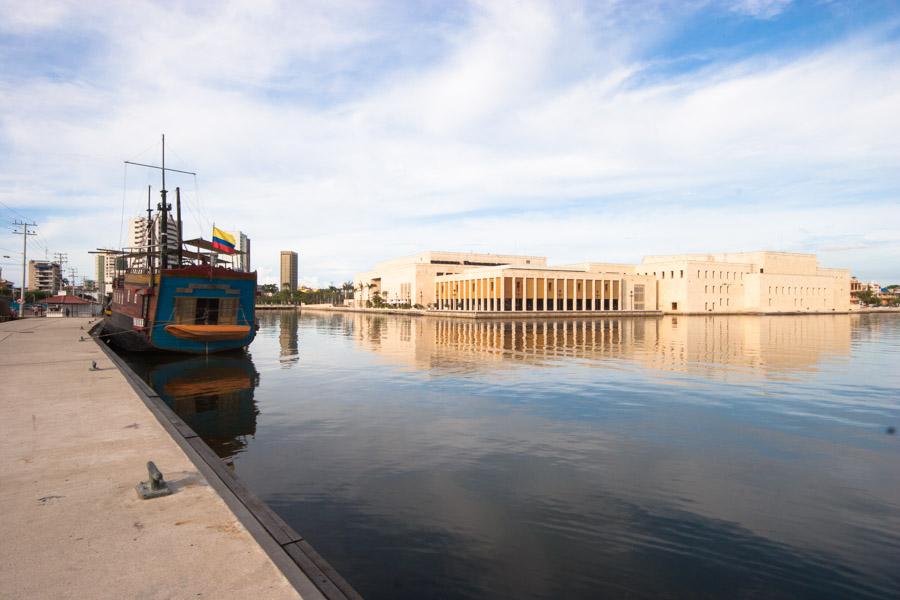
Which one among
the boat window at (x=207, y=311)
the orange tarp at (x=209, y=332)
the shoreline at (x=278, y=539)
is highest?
the boat window at (x=207, y=311)

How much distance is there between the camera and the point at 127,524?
Result: 677cm

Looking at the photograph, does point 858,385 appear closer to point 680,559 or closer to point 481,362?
point 481,362

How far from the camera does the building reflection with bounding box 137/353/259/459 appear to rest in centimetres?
1591

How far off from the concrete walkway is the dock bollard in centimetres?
12

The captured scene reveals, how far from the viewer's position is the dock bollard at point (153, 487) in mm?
7637

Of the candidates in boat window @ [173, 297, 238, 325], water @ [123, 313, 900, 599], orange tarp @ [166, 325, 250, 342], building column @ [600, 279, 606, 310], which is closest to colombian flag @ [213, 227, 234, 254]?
boat window @ [173, 297, 238, 325]

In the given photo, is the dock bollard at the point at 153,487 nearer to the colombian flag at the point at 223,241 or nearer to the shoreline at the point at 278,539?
the shoreline at the point at 278,539

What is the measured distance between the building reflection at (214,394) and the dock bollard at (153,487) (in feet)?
18.7

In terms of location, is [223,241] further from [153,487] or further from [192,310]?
[153,487]

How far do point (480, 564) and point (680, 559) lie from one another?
3.13 meters

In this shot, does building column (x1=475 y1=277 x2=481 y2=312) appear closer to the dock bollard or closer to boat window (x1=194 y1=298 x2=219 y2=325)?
boat window (x1=194 y1=298 x2=219 y2=325)

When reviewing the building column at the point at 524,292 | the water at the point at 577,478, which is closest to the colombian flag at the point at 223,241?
the water at the point at 577,478

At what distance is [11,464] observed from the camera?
9.11 meters

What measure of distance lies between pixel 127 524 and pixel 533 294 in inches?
4673
